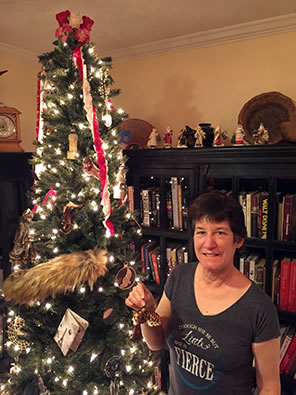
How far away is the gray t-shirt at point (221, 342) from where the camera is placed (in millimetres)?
970

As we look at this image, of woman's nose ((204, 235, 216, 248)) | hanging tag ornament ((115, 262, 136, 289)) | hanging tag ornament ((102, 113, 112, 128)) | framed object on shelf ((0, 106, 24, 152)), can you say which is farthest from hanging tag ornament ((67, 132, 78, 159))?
framed object on shelf ((0, 106, 24, 152))

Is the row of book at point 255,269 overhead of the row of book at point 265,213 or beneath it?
beneath

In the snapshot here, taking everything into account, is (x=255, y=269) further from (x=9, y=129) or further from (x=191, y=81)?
(x=9, y=129)

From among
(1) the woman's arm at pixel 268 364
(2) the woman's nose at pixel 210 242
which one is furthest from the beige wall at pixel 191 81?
(1) the woman's arm at pixel 268 364

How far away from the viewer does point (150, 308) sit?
106 cm

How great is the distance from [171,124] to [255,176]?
0.90 metres

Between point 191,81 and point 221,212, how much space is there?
1.37 meters

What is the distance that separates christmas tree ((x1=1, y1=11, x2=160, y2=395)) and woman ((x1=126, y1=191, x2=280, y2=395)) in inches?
9.7

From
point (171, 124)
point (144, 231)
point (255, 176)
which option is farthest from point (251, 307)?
point (171, 124)

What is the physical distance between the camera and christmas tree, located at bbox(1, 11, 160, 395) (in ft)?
3.98

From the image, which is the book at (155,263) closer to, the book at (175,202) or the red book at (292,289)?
the book at (175,202)

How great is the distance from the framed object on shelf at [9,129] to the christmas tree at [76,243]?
2.14 ft

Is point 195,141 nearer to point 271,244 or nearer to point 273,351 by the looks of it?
point 271,244

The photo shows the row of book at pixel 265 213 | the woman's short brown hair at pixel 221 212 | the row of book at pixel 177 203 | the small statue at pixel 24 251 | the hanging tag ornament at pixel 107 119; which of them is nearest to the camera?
the woman's short brown hair at pixel 221 212
